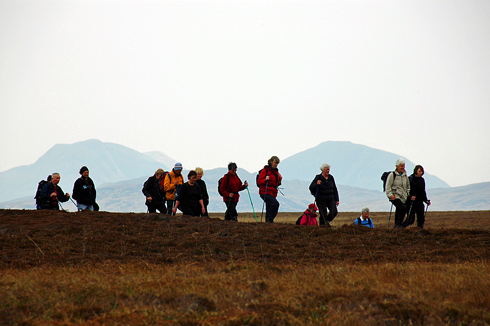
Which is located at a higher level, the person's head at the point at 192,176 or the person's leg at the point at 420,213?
the person's head at the point at 192,176

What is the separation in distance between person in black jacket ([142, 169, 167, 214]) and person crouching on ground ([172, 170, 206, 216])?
4.84 ft

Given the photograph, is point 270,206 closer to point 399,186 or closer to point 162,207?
point 399,186

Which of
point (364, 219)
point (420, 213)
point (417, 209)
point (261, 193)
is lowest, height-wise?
point (364, 219)

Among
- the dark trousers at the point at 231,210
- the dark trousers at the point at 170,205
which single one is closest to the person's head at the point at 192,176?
the dark trousers at the point at 231,210

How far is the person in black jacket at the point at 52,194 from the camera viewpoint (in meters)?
16.5

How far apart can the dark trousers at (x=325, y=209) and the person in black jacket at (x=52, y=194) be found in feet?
24.0

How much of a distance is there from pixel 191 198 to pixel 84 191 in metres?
3.37

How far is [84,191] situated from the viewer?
16719mm

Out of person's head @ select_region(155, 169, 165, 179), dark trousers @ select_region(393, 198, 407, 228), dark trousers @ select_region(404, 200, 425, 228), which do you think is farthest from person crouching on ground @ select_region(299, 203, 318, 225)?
person's head @ select_region(155, 169, 165, 179)

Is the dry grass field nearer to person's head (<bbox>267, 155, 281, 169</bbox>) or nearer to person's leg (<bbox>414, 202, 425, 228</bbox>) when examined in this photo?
person's leg (<bbox>414, 202, 425, 228</bbox>)

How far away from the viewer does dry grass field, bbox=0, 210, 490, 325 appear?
625cm

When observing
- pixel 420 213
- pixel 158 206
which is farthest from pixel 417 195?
pixel 158 206

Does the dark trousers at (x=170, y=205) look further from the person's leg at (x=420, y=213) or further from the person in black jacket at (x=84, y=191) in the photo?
the person's leg at (x=420, y=213)

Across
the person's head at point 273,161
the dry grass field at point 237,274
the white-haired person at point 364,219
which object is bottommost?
the dry grass field at point 237,274
